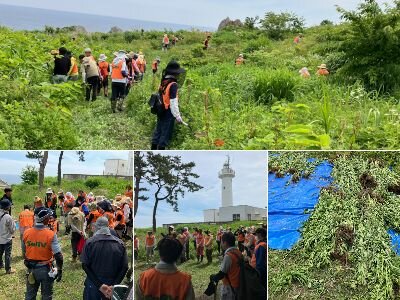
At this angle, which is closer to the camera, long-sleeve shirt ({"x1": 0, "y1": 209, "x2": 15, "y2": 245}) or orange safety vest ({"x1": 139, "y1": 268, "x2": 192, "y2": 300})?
orange safety vest ({"x1": 139, "y1": 268, "x2": 192, "y2": 300})

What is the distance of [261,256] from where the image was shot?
434 centimetres

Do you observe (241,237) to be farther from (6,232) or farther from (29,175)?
(6,232)

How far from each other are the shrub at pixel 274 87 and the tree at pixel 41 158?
24.9 feet

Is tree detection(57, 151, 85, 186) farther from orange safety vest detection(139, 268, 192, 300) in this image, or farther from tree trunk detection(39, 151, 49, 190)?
orange safety vest detection(139, 268, 192, 300)

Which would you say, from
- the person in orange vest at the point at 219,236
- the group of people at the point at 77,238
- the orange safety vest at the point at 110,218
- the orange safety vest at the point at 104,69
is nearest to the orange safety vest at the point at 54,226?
the group of people at the point at 77,238

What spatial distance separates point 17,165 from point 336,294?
2.58 meters

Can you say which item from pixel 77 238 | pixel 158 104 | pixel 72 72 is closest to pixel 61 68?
pixel 72 72

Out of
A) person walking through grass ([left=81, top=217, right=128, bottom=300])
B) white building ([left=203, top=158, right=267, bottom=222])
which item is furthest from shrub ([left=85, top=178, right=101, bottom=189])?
white building ([left=203, top=158, right=267, bottom=222])

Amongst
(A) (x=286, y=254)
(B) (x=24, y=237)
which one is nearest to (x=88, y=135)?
(B) (x=24, y=237)

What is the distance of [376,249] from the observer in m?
4.39

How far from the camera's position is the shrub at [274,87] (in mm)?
11812

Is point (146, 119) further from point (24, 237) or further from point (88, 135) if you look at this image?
point (24, 237)

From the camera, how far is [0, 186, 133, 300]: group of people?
14.1ft

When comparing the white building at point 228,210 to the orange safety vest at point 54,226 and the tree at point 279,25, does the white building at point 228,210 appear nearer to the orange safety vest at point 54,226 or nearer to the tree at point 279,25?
the orange safety vest at point 54,226
